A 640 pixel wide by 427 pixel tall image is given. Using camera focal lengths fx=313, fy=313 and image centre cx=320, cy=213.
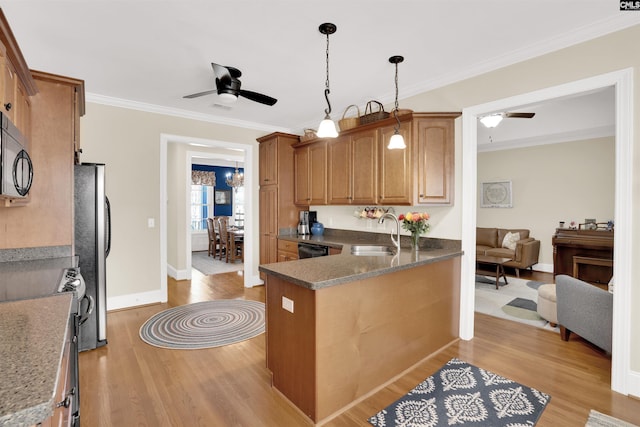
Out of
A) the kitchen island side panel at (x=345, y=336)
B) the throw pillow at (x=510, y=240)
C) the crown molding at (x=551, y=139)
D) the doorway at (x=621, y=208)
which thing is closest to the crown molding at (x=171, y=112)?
the kitchen island side panel at (x=345, y=336)

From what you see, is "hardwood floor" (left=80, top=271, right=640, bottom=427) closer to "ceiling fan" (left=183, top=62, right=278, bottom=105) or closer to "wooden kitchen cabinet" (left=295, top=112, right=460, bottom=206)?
"wooden kitchen cabinet" (left=295, top=112, right=460, bottom=206)

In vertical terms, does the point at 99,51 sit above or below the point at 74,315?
above

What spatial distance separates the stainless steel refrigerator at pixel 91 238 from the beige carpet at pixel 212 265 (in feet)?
10.8

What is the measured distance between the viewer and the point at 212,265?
7.00 metres

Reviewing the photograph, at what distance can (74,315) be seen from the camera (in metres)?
1.66

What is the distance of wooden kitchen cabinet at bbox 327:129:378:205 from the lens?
146 inches

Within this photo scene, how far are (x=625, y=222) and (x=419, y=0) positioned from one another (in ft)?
7.11

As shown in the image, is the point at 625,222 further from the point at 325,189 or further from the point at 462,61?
the point at 325,189

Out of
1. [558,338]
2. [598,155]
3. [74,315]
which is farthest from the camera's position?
[598,155]

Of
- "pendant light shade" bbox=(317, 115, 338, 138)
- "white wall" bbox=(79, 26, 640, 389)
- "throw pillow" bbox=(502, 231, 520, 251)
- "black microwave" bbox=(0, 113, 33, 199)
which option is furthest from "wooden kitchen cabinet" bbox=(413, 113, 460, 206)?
"throw pillow" bbox=(502, 231, 520, 251)

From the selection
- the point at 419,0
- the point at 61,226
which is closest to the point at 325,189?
the point at 419,0

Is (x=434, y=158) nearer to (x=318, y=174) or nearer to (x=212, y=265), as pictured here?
(x=318, y=174)

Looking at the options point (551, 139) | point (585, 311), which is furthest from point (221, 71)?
point (551, 139)

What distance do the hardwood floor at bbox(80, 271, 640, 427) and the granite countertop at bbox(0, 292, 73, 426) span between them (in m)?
1.18
